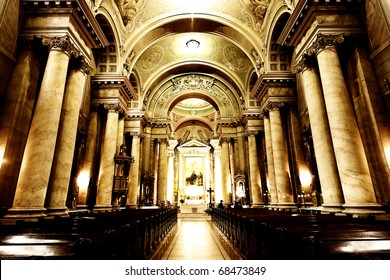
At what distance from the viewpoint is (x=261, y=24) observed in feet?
39.8

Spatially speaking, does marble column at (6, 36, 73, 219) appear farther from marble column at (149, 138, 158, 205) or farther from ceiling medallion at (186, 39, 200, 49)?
marble column at (149, 138, 158, 205)

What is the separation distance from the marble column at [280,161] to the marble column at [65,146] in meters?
8.27

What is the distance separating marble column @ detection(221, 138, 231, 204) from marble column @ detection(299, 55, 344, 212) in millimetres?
10866

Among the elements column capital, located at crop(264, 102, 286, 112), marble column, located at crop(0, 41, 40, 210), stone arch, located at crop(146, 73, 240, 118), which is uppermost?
stone arch, located at crop(146, 73, 240, 118)

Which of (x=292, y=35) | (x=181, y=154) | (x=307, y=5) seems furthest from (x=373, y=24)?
(x=181, y=154)

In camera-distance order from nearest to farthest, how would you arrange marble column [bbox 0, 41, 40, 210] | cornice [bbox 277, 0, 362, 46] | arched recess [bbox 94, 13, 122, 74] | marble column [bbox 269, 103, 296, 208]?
marble column [bbox 0, 41, 40, 210]
cornice [bbox 277, 0, 362, 46]
marble column [bbox 269, 103, 296, 208]
arched recess [bbox 94, 13, 122, 74]

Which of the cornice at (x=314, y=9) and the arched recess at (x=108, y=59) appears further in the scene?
the arched recess at (x=108, y=59)

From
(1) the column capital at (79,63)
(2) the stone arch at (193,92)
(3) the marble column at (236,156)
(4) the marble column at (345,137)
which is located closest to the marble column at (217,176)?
(3) the marble column at (236,156)

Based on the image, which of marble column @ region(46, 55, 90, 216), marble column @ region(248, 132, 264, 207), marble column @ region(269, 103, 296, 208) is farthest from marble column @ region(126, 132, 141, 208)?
marble column @ region(269, 103, 296, 208)

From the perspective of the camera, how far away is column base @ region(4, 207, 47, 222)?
482 centimetres

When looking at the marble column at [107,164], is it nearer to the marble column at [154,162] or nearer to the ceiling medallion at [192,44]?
the marble column at [154,162]

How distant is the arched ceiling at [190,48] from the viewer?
39.9ft

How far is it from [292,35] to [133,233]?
8.02 meters
